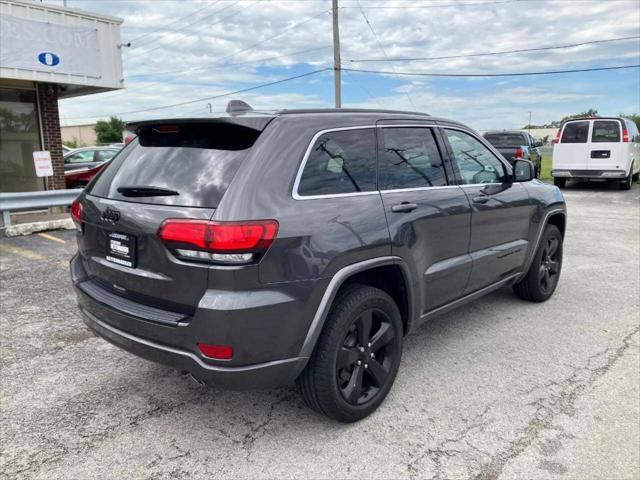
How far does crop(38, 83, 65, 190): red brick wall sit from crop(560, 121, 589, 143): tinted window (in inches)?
538

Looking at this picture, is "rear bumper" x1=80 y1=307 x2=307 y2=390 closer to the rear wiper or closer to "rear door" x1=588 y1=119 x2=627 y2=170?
the rear wiper

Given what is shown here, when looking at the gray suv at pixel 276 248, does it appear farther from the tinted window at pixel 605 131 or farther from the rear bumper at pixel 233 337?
the tinted window at pixel 605 131

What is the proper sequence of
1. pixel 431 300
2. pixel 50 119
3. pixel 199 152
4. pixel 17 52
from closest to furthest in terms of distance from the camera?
pixel 199 152
pixel 431 300
pixel 17 52
pixel 50 119

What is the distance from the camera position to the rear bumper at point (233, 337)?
2475mm

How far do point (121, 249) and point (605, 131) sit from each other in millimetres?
15538

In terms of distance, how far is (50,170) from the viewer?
9977 mm

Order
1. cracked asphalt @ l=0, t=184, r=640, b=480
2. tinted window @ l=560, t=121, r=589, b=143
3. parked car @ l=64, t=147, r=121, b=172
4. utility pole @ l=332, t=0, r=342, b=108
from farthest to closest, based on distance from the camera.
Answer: utility pole @ l=332, t=0, r=342, b=108 → tinted window @ l=560, t=121, r=589, b=143 → parked car @ l=64, t=147, r=121, b=172 → cracked asphalt @ l=0, t=184, r=640, b=480

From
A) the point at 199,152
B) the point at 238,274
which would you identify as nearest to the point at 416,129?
the point at 199,152

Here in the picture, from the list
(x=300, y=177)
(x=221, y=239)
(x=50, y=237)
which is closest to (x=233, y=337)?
(x=221, y=239)

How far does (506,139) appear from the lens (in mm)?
18047

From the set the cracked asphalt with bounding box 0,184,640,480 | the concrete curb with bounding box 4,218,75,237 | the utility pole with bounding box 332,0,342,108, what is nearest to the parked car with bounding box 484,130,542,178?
the utility pole with bounding box 332,0,342,108

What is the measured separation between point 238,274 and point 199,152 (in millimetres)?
779

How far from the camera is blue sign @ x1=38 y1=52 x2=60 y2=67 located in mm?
9671

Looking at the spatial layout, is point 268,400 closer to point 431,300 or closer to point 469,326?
point 431,300
